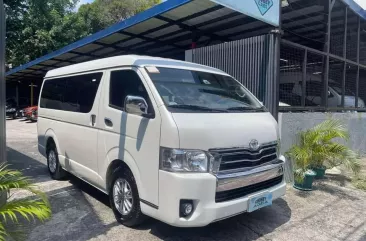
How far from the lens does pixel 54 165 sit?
18.4 ft

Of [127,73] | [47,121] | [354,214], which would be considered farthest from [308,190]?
[47,121]

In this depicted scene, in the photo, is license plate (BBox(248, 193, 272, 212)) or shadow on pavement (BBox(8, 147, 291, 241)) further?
shadow on pavement (BBox(8, 147, 291, 241))

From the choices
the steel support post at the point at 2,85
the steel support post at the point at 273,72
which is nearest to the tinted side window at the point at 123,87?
the steel support post at the point at 2,85

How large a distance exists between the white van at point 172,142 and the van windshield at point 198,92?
15 millimetres

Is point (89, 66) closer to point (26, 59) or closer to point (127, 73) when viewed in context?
point (127, 73)

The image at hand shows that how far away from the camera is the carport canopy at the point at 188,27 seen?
6.80 m

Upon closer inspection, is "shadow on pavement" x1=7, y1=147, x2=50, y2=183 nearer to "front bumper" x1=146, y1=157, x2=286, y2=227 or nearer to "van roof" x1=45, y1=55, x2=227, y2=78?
"van roof" x1=45, y1=55, x2=227, y2=78

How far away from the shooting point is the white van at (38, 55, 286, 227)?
2.98m

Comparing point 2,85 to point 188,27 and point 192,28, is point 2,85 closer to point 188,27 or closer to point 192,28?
point 188,27

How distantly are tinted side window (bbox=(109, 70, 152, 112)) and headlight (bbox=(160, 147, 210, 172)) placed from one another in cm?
82

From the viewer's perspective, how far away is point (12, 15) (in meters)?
15.1

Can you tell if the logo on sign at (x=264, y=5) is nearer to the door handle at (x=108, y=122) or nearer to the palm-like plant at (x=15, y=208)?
the door handle at (x=108, y=122)

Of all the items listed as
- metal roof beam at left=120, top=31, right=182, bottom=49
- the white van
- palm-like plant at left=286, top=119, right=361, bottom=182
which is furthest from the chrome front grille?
metal roof beam at left=120, top=31, right=182, bottom=49

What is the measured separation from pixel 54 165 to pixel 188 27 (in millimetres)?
4867
